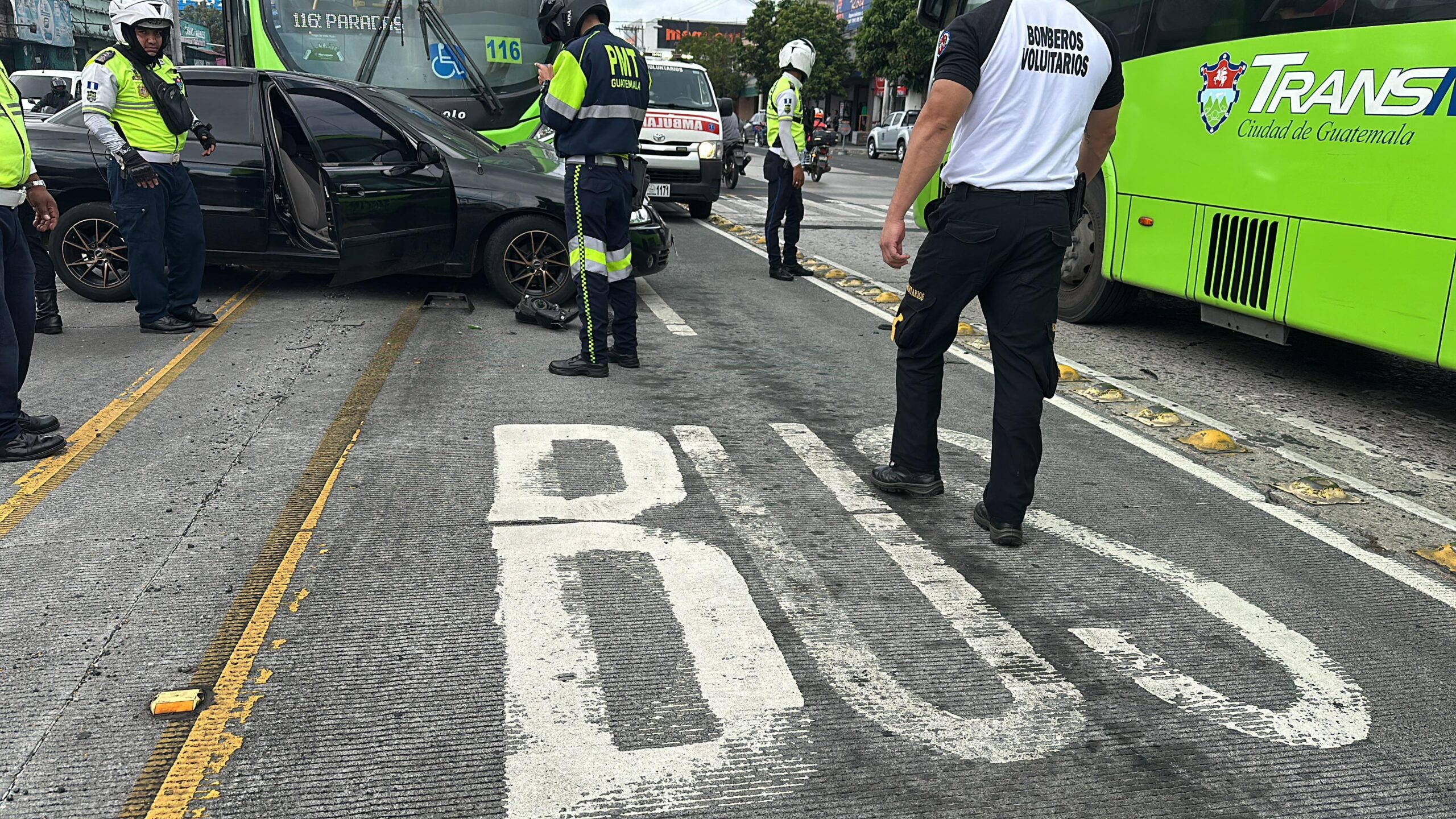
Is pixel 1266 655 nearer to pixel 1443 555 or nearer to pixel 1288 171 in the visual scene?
pixel 1443 555

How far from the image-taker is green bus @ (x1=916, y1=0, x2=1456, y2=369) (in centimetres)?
555

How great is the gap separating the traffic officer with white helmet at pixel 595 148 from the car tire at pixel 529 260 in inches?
62.4

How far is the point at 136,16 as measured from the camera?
21.2ft

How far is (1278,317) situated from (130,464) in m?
6.14

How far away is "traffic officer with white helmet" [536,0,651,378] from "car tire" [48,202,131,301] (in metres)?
3.59

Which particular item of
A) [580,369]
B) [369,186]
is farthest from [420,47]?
[580,369]

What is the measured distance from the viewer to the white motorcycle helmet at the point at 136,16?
6.46 metres

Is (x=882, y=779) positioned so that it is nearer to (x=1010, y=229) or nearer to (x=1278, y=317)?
(x=1010, y=229)

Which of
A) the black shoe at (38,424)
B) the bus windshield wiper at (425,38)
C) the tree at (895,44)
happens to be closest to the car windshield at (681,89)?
the bus windshield wiper at (425,38)

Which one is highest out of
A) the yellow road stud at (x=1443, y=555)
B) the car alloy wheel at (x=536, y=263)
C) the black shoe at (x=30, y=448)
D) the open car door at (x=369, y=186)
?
the open car door at (x=369, y=186)

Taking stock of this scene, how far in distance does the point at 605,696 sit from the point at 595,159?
389 centimetres

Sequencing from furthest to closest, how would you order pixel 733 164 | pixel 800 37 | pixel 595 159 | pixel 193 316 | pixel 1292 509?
pixel 800 37 < pixel 733 164 < pixel 193 316 < pixel 595 159 < pixel 1292 509

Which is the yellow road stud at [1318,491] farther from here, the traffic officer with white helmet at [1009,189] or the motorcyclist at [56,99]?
the motorcyclist at [56,99]

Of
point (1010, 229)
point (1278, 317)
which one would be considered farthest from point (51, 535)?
point (1278, 317)
